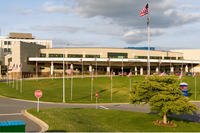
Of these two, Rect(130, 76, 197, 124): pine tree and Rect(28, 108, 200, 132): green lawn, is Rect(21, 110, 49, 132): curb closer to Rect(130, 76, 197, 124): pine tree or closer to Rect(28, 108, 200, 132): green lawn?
Rect(28, 108, 200, 132): green lawn

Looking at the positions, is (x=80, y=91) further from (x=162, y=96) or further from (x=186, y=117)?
(x=162, y=96)

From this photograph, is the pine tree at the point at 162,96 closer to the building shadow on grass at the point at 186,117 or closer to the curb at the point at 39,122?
the building shadow on grass at the point at 186,117

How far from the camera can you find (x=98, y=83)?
87.6 meters

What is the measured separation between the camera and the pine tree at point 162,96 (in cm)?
3575

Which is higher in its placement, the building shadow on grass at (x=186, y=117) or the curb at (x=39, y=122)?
the curb at (x=39, y=122)

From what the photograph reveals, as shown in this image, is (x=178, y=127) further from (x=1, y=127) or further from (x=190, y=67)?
(x=190, y=67)

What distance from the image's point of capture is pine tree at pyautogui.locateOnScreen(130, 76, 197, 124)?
35.8 m

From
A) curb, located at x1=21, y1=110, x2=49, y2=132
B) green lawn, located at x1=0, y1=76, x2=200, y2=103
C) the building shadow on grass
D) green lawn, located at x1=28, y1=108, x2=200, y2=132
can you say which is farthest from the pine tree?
green lawn, located at x1=0, y1=76, x2=200, y2=103

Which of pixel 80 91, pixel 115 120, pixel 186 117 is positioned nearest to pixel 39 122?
pixel 115 120

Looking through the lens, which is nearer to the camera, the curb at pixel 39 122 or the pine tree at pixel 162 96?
the curb at pixel 39 122

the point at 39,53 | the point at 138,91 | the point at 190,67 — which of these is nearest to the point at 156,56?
the point at 190,67

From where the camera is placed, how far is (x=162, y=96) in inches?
1430

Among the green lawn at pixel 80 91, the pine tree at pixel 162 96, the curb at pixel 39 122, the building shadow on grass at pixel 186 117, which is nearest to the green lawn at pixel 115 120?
the curb at pixel 39 122

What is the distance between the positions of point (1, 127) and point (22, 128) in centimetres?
95
